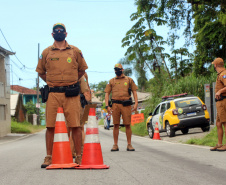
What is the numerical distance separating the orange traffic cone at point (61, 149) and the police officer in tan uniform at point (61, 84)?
219 mm

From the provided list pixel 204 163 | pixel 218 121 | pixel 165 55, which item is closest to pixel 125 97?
pixel 218 121

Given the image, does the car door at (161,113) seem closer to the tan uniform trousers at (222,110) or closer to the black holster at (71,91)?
the tan uniform trousers at (222,110)

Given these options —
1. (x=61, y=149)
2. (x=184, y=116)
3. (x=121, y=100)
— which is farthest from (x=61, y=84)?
(x=184, y=116)

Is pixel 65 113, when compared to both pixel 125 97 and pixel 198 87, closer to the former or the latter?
pixel 125 97

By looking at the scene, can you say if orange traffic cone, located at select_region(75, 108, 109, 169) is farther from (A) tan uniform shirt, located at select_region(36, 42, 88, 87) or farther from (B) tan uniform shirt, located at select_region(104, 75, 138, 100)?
(B) tan uniform shirt, located at select_region(104, 75, 138, 100)

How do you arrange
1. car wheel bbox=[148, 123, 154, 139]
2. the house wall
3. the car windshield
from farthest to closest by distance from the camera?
the house wall
car wheel bbox=[148, 123, 154, 139]
the car windshield

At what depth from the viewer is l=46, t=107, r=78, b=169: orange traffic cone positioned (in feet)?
19.5

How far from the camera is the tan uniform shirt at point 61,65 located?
640cm

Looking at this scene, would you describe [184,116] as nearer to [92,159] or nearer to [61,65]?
[61,65]

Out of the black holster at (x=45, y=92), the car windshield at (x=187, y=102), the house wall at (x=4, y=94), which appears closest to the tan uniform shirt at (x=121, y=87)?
the black holster at (x=45, y=92)

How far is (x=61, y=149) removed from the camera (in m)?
6.01

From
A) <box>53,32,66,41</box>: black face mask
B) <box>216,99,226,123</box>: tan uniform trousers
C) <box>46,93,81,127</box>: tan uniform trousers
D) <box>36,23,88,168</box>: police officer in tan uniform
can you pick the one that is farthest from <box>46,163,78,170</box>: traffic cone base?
<box>216,99,226,123</box>: tan uniform trousers

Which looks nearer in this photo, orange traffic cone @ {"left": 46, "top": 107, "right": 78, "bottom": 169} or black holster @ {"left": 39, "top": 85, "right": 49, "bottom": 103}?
orange traffic cone @ {"left": 46, "top": 107, "right": 78, "bottom": 169}

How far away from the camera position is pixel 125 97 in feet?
32.2
